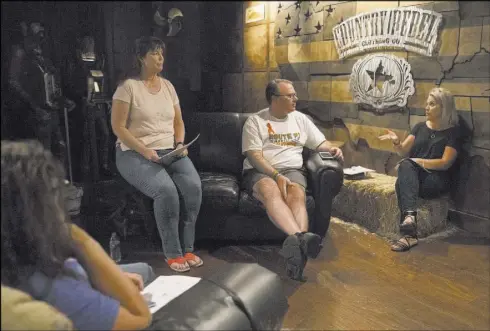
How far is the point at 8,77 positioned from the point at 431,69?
2.88m

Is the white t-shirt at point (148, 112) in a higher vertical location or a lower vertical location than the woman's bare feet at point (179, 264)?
higher

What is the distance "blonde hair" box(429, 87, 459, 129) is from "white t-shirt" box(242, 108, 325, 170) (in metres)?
0.85

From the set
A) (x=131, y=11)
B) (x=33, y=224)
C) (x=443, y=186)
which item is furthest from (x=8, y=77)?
(x=443, y=186)

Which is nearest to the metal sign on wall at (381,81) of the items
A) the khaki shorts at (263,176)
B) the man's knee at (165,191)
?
the khaki shorts at (263,176)

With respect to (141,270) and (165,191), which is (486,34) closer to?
(165,191)

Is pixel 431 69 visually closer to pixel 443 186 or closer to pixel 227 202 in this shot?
pixel 443 186

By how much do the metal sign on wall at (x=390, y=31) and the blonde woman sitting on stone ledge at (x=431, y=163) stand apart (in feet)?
1.19

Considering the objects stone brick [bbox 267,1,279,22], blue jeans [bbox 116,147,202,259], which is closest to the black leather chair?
blue jeans [bbox 116,147,202,259]

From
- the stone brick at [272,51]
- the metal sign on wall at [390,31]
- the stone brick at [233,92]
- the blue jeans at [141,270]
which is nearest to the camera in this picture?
the blue jeans at [141,270]

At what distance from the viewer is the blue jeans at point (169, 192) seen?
2275mm

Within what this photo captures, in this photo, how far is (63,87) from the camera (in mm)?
4043

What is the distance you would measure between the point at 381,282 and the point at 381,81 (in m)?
1.55

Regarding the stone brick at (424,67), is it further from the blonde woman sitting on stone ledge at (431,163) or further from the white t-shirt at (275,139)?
the white t-shirt at (275,139)

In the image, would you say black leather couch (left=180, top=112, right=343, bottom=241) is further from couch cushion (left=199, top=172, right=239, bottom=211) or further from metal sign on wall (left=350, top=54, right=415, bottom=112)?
metal sign on wall (left=350, top=54, right=415, bottom=112)
